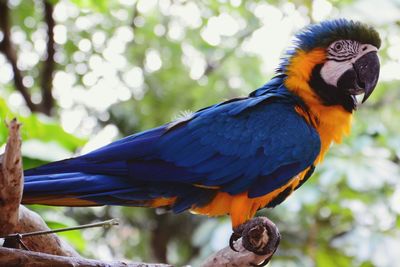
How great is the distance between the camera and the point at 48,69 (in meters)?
2.94

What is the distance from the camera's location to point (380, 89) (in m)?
3.09

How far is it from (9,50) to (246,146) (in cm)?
174

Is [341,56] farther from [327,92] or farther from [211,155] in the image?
[211,155]

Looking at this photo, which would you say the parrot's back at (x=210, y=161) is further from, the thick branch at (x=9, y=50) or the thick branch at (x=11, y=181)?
the thick branch at (x=9, y=50)

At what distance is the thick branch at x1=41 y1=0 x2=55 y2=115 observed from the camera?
2.84 m

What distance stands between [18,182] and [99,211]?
92.9 inches

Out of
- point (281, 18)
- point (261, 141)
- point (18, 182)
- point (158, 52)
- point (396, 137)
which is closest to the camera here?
point (18, 182)

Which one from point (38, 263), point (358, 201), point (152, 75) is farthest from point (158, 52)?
point (38, 263)

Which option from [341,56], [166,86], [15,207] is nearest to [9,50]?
[166,86]

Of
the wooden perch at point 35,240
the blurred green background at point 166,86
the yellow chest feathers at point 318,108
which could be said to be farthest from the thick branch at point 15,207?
the blurred green background at point 166,86

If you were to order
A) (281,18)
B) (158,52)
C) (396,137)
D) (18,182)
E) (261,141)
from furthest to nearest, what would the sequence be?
(158,52), (281,18), (396,137), (261,141), (18,182)

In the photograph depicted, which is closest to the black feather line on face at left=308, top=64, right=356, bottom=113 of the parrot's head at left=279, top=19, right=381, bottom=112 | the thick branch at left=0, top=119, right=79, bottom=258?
the parrot's head at left=279, top=19, right=381, bottom=112

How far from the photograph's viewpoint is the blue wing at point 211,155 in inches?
53.1

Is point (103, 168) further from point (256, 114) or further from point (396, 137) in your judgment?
point (396, 137)
